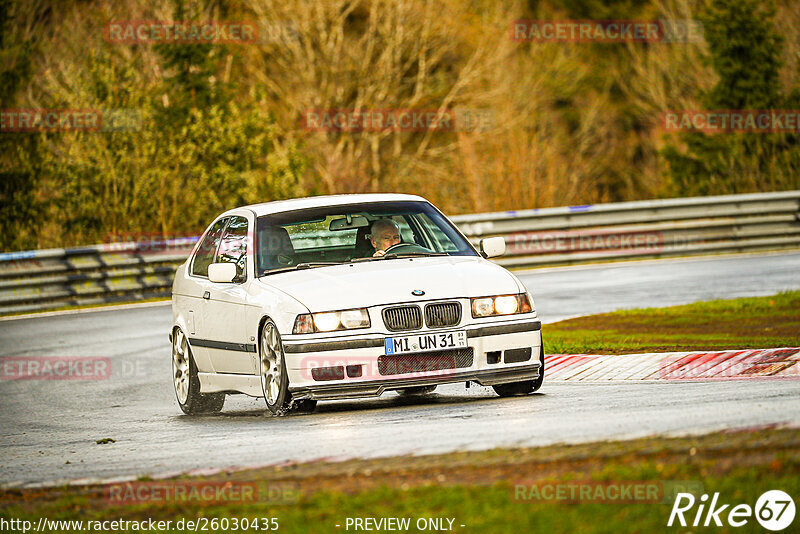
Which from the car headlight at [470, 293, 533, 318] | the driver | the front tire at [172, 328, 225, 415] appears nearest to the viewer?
the car headlight at [470, 293, 533, 318]

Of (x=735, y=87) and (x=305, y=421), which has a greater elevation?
(x=305, y=421)

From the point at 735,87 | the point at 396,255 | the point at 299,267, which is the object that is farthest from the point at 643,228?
the point at 299,267

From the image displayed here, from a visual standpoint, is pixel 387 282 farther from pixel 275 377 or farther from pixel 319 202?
pixel 319 202

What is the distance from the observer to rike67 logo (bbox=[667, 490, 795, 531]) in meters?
5.36

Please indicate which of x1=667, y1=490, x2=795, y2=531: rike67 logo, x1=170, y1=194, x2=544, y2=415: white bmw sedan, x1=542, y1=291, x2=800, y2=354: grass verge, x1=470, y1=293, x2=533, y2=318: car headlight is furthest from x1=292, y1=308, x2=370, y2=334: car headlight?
x1=667, y1=490, x2=795, y2=531: rike67 logo

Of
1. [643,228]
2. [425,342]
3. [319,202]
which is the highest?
[319,202]

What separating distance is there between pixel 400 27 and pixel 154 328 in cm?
2627

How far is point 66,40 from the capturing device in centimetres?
4016

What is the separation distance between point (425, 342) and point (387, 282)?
0.56 meters

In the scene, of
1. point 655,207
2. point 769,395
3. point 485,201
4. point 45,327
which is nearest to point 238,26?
point 485,201

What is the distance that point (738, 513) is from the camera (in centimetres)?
543

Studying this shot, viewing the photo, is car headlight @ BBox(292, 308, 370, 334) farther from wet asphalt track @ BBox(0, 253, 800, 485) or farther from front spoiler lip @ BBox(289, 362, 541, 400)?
wet asphalt track @ BBox(0, 253, 800, 485)

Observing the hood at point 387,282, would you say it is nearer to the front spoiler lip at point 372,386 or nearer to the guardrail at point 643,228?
the front spoiler lip at point 372,386

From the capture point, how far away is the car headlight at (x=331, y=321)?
9.49 metres
